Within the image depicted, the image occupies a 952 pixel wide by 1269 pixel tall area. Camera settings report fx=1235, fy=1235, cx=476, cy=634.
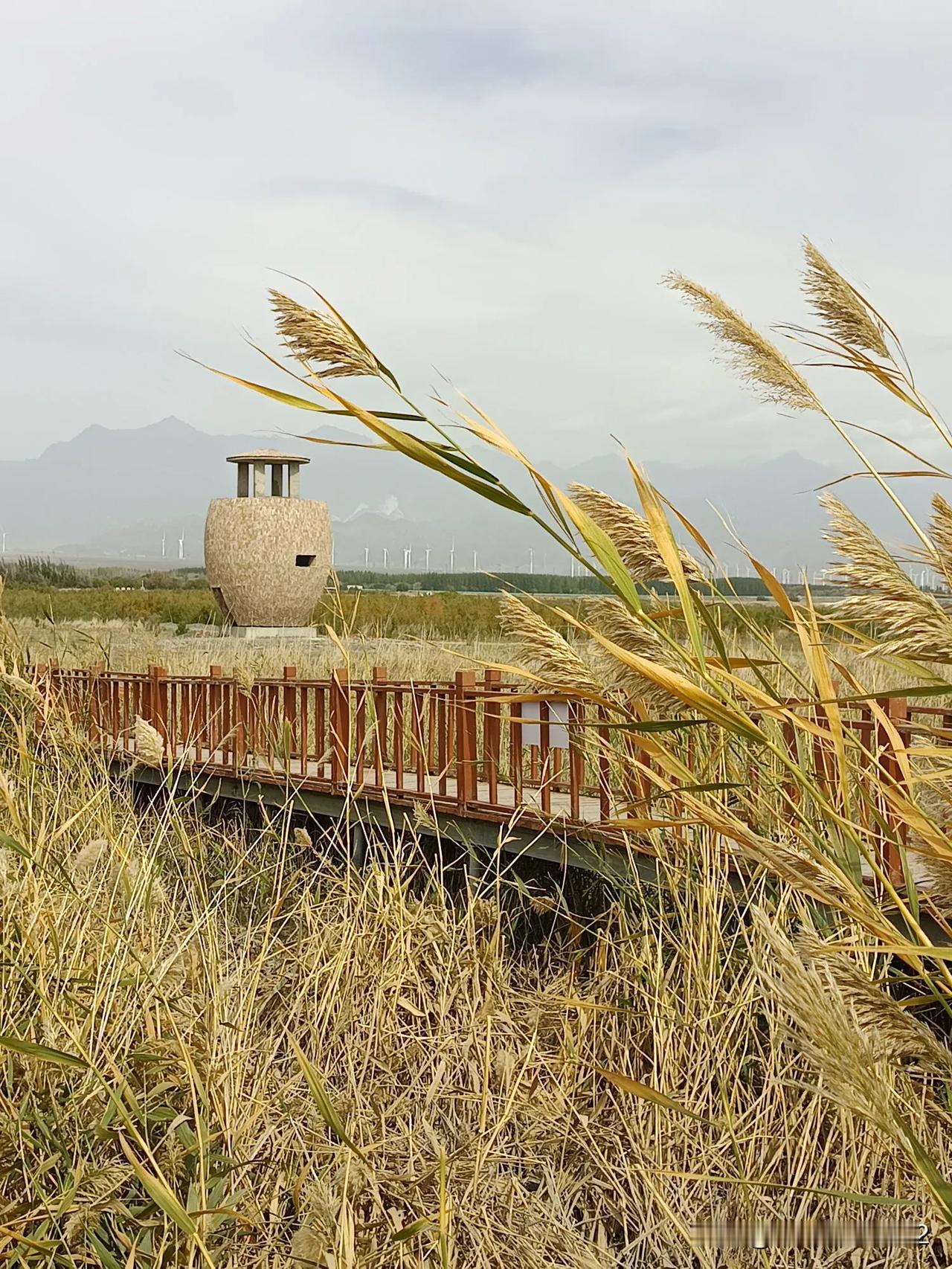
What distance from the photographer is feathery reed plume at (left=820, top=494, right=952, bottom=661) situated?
148 cm

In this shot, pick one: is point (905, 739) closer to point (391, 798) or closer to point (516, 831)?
point (516, 831)

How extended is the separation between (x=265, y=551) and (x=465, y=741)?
14692mm

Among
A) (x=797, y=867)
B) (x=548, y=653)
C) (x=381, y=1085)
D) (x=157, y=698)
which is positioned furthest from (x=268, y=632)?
(x=797, y=867)

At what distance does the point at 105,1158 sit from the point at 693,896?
70.2 inches

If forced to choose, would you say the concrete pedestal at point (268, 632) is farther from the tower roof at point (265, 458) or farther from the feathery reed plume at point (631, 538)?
the feathery reed plume at point (631, 538)

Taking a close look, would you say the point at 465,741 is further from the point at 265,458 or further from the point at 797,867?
the point at 265,458

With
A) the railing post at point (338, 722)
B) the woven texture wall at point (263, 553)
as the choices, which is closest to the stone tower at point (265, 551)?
the woven texture wall at point (263, 553)

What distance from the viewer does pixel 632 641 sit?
5.25 ft

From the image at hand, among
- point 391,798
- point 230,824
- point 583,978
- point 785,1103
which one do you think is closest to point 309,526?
Answer: point 230,824

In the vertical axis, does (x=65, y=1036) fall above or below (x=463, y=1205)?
above

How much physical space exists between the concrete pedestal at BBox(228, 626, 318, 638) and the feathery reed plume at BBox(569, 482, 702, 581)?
758 inches

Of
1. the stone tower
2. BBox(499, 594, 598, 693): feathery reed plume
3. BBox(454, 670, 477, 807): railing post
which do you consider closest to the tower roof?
the stone tower

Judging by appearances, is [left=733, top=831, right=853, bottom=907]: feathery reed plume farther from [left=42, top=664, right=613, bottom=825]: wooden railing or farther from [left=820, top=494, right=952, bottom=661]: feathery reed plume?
[left=42, top=664, right=613, bottom=825]: wooden railing

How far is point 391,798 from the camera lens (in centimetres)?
626
